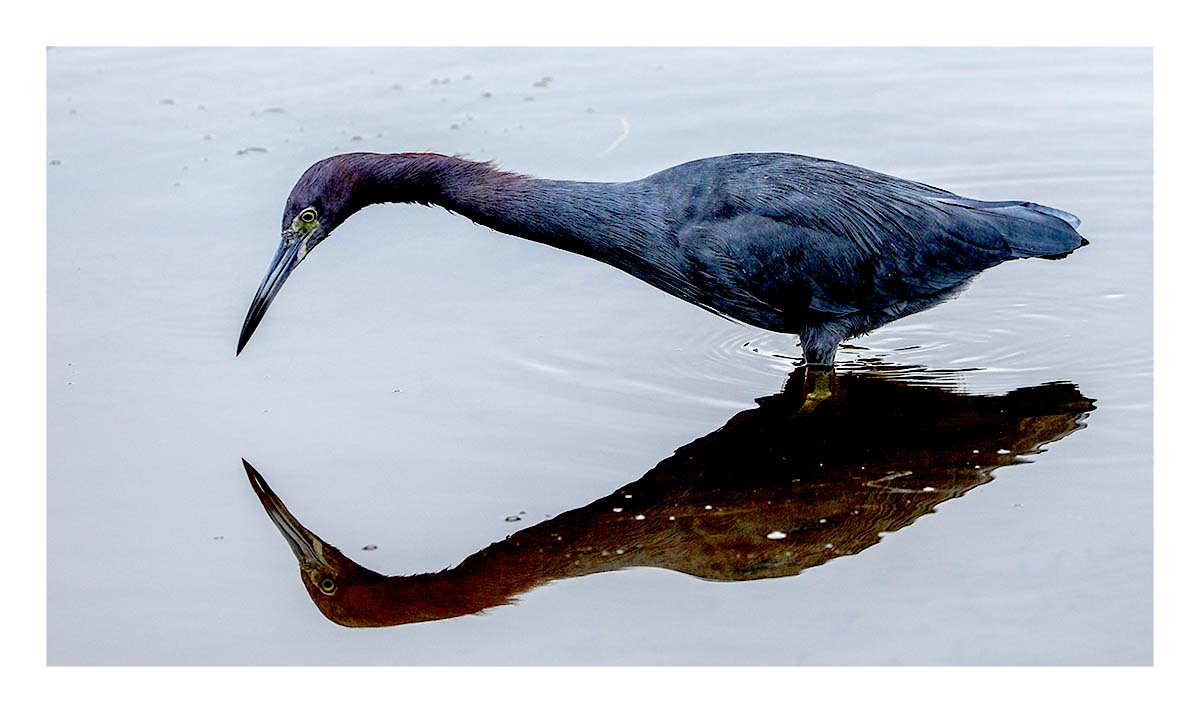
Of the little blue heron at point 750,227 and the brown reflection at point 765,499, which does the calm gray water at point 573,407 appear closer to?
the brown reflection at point 765,499

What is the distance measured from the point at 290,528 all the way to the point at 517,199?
5.39ft

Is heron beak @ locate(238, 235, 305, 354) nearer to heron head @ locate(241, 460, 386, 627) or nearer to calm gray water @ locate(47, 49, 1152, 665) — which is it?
calm gray water @ locate(47, 49, 1152, 665)

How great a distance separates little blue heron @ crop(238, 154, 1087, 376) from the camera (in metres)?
5.97

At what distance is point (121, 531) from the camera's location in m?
5.37

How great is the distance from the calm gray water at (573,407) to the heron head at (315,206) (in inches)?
25.1

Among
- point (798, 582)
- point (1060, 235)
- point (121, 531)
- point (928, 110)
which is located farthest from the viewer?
point (928, 110)

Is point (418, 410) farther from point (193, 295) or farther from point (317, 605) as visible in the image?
point (193, 295)

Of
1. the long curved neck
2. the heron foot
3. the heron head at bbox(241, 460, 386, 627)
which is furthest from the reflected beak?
the heron foot

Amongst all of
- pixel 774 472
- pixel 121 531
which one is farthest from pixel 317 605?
pixel 774 472

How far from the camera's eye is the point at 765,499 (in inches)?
216

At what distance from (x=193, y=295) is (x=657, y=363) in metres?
2.44

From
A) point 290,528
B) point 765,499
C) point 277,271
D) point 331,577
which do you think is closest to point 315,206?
point 277,271

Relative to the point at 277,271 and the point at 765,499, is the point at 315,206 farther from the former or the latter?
the point at 765,499

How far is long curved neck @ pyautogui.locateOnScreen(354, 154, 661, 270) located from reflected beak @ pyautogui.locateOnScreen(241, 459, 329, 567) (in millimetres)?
Result: 1234
